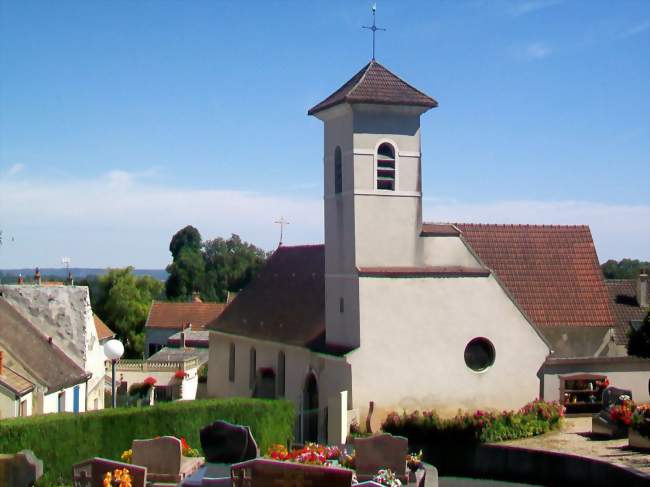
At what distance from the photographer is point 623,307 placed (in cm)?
3572

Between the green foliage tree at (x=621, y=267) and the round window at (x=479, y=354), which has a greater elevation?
the green foliage tree at (x=621, y=267)

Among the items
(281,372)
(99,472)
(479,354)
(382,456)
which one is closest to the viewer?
(99,472)

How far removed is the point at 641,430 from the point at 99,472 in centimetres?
1311

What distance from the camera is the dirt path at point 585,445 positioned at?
21.5 meters

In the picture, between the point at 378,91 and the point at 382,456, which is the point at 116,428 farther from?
the point at 378,91

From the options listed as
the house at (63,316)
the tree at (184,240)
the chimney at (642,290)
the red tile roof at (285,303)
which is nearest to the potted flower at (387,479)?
the red tile roof at (285,303)

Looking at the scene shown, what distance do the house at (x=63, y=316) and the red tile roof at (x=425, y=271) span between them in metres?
12.5

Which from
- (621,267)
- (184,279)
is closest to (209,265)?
(184,279)

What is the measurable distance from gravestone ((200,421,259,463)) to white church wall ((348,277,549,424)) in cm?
816

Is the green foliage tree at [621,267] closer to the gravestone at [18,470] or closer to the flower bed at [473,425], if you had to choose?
the flower bed at [473,425]

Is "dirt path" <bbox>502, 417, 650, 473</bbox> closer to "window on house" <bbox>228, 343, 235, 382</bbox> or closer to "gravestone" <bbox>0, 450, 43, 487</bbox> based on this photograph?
"gravestone" <bbox>0, 450, 43, 487</bbox>

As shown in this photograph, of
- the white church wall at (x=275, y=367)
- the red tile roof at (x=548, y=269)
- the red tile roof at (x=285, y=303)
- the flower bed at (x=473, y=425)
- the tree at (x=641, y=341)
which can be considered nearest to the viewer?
the flower bed at (x=473, y=425)

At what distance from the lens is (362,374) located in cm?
2756

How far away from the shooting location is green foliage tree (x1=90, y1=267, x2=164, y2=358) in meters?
80.0
